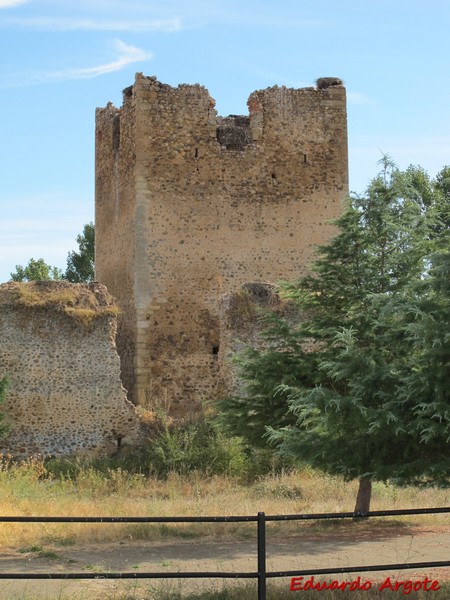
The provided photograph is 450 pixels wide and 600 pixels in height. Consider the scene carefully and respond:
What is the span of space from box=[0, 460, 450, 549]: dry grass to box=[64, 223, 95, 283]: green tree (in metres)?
24.5

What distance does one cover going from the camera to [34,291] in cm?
1775

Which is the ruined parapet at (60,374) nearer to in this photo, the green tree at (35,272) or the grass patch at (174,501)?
the grass patch at (174,501)

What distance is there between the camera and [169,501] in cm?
1396

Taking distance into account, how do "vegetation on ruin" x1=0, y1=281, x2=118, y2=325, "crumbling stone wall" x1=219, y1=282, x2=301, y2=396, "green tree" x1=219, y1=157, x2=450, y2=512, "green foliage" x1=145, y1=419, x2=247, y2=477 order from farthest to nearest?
"crumbling stone wall" x1=219, y1=282, x2=301, y2=396, "vegetation on ruin" x1=0, y1=281, x2=118, y2=325, "green foliage" x1=145, y1=419, x2=247, y2=477, "green tree" x1=219, y1=157, x2=450, y2=512

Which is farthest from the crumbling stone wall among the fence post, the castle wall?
the fence post

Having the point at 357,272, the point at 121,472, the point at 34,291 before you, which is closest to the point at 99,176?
the point at 34,291

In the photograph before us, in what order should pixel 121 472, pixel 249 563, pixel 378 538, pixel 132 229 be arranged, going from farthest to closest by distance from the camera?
pixel 132 229 → pixel 121 472 → pixel 378 538 → pixel 249 563

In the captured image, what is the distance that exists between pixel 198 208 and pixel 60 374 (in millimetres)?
7296

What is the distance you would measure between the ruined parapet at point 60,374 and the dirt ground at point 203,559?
6.55 meters

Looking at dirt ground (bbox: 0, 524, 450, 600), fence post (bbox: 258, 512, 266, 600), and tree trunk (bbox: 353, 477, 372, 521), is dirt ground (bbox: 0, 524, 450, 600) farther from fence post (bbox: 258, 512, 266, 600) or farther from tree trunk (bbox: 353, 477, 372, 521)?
fence post (bbox: 258, 512, 266, 600)

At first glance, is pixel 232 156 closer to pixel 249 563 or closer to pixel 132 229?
pixel 132 229

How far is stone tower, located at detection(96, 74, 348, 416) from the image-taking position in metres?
22.7

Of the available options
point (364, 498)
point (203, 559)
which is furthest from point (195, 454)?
point (203, 559)

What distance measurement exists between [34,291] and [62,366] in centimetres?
146
